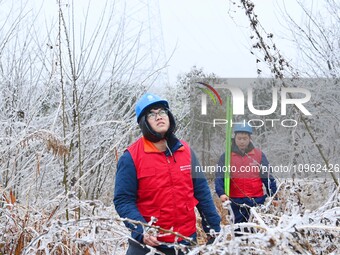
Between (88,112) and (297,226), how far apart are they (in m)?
5.90

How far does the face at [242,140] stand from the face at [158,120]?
231 cm

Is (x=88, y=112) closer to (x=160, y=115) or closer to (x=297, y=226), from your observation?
(x=160, y=115)

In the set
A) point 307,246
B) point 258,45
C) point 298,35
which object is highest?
point 298,35

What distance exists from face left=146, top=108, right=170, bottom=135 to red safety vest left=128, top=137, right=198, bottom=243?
0.32 ft

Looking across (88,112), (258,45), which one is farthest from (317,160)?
(258,45)

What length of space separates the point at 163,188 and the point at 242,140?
8.07 ft

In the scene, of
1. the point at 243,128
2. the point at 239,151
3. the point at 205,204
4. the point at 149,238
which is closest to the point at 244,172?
the point at 239,151

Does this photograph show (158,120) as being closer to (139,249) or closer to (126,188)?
(126,188)

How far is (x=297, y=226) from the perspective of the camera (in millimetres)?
1397

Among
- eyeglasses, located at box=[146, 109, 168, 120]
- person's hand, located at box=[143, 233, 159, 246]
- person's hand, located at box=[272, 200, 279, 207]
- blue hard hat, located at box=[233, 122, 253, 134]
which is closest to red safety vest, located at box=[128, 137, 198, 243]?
eyeglasses, located at box=[146, 109, 168, 120]

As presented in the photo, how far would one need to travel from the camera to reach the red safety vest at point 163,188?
3021mm

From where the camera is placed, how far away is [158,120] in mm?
3100

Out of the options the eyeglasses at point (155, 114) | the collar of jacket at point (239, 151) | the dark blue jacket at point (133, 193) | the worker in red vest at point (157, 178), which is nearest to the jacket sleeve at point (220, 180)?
the collar of jacket at point (239, 151)

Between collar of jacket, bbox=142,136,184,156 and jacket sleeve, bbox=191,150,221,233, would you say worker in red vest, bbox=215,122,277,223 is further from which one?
collar of jacket, bbox=142,136,184,156
